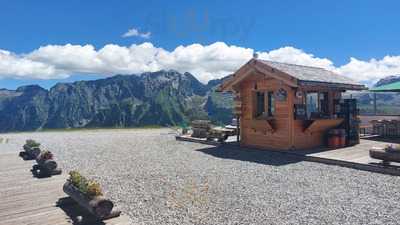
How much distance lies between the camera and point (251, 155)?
39.4ft

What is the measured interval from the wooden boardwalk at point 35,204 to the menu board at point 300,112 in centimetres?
860

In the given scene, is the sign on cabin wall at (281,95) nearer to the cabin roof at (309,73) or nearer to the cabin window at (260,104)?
the cabin roof at (309,73)

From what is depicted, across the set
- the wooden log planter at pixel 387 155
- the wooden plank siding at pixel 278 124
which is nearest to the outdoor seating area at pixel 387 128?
the wooden plank siding at pixel 278 124

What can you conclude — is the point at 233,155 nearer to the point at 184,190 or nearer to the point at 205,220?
the point at 184,190

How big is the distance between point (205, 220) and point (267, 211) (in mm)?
1231

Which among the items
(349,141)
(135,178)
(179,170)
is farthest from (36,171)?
(349,141)

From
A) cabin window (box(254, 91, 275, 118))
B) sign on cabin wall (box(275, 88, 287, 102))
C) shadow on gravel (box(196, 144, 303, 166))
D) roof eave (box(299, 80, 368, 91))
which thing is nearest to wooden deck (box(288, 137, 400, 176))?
shadow on gravel (box(196, 144, 303, 166))

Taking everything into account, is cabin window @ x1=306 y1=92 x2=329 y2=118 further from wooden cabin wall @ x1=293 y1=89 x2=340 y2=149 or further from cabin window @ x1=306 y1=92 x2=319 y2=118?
wooden cabin wall @ x1=293 y1=89 x2=340 y2=149

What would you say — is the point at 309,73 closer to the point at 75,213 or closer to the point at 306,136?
the point at 306,136

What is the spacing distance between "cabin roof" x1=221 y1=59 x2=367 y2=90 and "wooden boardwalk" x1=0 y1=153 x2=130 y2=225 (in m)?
8.45

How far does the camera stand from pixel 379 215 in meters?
5.45

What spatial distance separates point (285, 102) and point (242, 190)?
20.5 ft

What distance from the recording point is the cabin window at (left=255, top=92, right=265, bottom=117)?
1395cm

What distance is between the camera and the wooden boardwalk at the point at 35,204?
17.2 feet
